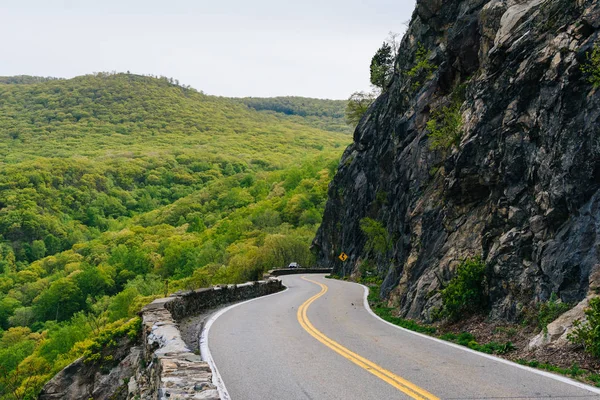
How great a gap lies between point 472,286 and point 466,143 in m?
5.05

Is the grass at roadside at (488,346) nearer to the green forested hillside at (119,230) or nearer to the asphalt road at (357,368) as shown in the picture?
the asphalt road at (357,368)

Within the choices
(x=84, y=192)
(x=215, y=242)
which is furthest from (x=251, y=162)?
(x=215, y=242)

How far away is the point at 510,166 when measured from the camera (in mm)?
11703

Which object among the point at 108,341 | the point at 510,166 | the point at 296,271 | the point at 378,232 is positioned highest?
the point at 510,166

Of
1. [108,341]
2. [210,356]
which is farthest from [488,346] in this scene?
[108,341]

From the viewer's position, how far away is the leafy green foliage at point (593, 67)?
9.05 metres

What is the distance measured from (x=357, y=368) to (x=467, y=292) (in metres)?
4.82

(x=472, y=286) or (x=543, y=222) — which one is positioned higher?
(x=543, y=222)

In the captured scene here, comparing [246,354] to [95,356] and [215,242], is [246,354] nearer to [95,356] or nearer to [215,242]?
[95,356]

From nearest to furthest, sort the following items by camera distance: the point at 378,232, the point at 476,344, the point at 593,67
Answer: the point at 476,344 < the point at 593,67 < the point at 378,232

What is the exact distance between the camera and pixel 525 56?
11930mm

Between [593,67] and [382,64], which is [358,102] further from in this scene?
[593,67]

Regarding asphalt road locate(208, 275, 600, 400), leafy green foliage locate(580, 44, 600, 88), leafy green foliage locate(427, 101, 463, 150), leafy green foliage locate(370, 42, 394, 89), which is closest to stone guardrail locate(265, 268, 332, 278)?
leafy green foliage locate(370, 42, 394, 89)

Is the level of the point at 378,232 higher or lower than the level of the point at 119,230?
higher
